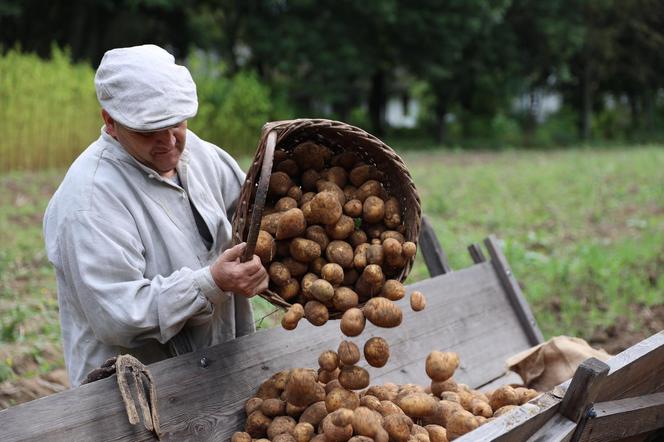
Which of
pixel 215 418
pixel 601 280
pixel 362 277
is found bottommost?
pixel 601 280

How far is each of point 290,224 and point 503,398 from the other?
1.09m

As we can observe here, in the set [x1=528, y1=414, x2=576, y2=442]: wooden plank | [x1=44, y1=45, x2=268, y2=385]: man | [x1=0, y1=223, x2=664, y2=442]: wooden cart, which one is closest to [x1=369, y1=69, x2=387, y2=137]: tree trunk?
[x1=0, y1=223, x2=664, y2=442]: wooden cart

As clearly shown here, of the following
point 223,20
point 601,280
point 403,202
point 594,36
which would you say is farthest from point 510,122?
point 403,202

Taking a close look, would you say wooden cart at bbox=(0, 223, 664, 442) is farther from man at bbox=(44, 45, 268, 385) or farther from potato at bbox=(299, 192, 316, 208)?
potato at bbox=(299, 192, 316, 208)

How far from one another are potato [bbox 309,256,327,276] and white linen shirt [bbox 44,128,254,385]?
310 millimetres

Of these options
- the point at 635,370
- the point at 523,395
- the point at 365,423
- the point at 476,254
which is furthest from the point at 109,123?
the point at 476,254

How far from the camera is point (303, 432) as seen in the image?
228 cm

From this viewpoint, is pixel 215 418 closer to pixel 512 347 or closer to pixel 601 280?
pixel 512 347

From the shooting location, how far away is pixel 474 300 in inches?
141

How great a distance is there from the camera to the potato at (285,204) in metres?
2.52

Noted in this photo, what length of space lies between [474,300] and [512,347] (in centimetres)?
34

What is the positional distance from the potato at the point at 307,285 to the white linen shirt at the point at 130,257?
0.27 meters

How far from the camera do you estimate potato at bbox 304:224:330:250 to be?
247cm

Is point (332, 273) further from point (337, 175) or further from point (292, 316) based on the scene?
point (337, 175)
